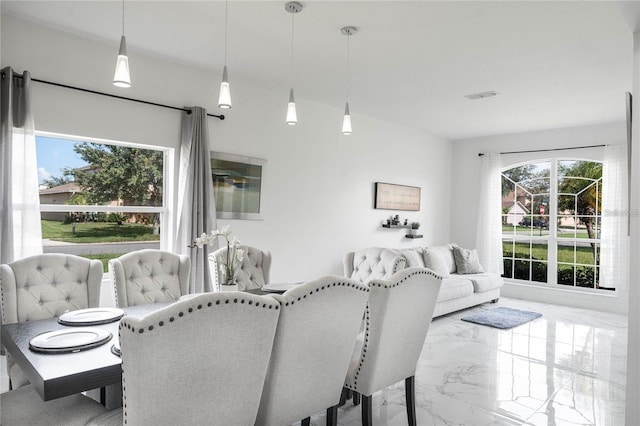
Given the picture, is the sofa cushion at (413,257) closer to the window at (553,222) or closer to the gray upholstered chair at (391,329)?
the window at (553,222)

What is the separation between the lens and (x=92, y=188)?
3777 millimetres

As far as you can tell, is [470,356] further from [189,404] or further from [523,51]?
[189,404]

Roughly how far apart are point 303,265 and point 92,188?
250 centimetres

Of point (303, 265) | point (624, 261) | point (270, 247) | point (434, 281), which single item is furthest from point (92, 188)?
point (624, 261)

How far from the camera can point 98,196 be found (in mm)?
3805

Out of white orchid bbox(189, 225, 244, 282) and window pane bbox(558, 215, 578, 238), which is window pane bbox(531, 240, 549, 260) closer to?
window pane bbox(558, 215, 578, 238)

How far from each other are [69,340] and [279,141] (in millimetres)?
3516

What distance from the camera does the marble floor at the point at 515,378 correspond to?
2734mm

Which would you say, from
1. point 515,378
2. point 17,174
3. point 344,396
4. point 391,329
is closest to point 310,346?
point 391,329

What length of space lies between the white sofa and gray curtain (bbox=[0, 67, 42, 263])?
2.82 metres

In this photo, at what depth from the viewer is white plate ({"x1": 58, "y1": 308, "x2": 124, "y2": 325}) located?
2.09 metres

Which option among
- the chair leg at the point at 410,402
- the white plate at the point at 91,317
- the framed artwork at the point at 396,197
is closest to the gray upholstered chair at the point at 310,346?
the chair leg at the point at 410,402

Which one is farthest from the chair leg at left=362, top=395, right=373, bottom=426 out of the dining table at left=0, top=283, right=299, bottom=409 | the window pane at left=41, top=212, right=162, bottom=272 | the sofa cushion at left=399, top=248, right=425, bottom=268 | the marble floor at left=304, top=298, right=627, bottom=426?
the sofa cushion at left=399, top=248, right=425, bottom=268

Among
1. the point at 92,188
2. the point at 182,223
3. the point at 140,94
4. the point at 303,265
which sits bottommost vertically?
the point at 303,265
